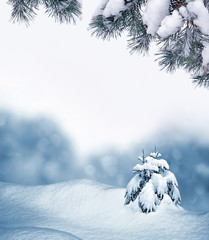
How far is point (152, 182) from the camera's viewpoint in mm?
11695

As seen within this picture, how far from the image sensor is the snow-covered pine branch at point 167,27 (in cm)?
133

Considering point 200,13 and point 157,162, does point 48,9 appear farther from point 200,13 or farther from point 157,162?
point 157,162

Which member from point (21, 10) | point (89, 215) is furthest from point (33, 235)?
point (89, 215)

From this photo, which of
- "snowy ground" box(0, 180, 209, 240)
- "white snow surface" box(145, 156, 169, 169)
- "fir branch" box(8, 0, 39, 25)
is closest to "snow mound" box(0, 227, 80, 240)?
"snowy ground" box(0, 180, 209, 240)

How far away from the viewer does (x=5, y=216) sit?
11.7 metres

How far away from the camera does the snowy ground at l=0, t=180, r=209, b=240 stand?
923 cm

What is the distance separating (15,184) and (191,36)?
1634 centimetres

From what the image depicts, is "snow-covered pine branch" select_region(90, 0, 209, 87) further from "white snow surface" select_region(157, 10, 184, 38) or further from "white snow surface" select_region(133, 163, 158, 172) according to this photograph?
"white snow surface" select_region(133, 163, 158, 172)

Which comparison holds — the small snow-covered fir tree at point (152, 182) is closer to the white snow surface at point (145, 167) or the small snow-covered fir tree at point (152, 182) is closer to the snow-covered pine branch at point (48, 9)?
the white snow surface at point (145, 167)

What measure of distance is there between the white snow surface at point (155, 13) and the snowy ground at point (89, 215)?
578 cm

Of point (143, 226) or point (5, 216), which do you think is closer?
point (143, 226)

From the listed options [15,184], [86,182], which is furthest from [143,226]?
[15,184]

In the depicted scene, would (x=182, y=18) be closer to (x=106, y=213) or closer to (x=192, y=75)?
(x=192, y=75)

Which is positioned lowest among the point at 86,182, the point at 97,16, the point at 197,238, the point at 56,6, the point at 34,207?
the point at 197,238
